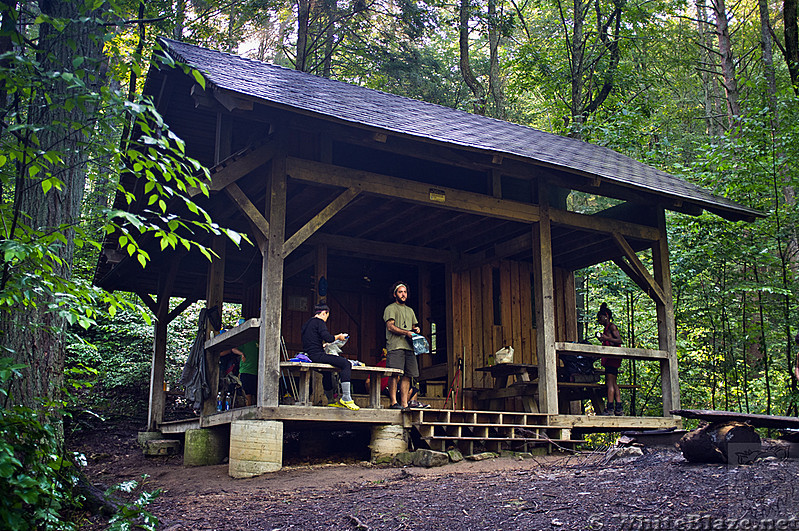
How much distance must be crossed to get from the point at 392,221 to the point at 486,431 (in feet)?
12.5

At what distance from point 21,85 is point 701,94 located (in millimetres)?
27642

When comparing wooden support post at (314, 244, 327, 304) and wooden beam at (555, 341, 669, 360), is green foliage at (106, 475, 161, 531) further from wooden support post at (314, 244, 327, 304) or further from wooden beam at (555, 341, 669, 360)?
wooden beam at (555, 341, 669, 360)

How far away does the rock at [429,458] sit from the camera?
7910mm

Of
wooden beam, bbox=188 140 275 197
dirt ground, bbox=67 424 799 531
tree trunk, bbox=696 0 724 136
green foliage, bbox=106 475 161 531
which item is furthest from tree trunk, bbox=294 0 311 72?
green foliage, bbox=106 475 161 531

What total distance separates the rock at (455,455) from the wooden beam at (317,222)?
3.14 metres

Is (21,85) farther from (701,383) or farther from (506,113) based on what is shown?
(506,113)

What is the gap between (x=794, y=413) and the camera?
39.7 feet

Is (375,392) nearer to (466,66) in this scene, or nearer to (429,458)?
(429,458)

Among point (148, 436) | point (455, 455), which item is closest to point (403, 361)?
point (455, 455)

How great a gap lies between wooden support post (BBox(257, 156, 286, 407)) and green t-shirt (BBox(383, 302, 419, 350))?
6.07ft

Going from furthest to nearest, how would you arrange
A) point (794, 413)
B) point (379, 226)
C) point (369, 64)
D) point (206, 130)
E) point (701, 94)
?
point (701, 94) → point (369, 64) → point (794, 413) → point (379, 226) → point (206, 130)

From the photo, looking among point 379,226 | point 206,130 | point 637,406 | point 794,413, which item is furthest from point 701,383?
point 206,130

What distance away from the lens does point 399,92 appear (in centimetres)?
2281

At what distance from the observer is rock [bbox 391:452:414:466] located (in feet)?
26.7
